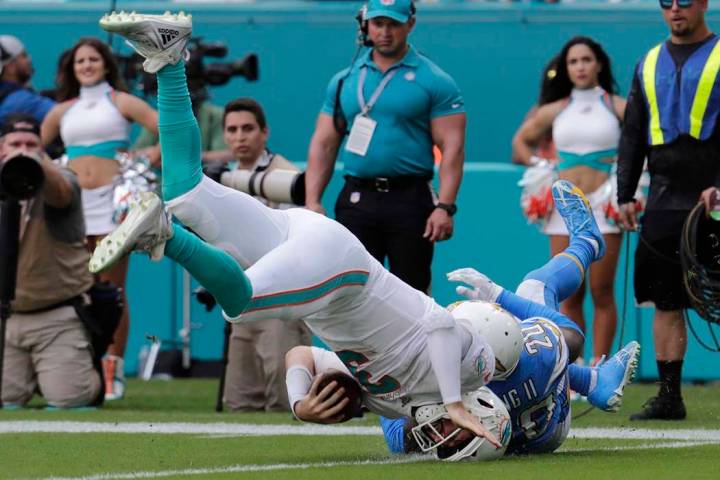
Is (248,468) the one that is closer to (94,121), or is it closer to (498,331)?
(498,331)

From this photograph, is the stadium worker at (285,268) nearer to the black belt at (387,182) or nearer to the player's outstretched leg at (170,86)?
the player's outstretched leg at (170,86)

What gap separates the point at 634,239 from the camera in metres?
10.9

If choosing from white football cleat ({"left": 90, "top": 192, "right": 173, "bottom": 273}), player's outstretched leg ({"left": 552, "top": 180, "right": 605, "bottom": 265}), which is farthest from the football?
player's outstretched leg ({"left": 552, "top": 180, "right": 605, "bottom": 265})

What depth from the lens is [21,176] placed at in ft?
27.5

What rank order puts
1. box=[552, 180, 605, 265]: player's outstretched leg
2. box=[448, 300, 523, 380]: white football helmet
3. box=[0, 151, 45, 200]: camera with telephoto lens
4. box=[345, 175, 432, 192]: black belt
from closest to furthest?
box=[448, 300, 523, 380]: white football helmet, box=[552, 180, 605, 265]: player's outstretched leg, box=[0, 151, 45, 200]: camera with telephoto lens, box=[345, 175, 432, 192]: black belt

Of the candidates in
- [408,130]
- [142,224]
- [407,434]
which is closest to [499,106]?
[408,130]

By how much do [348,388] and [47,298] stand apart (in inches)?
144

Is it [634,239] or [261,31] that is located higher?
[261,31]

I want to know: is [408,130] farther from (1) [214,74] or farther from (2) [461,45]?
(2) [461,45]

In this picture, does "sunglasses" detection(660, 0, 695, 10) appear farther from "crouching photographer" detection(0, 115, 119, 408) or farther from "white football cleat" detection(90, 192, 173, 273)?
"white football cleat" detection(90, 192, 173, 273)

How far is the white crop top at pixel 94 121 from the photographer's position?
10273 millimetres

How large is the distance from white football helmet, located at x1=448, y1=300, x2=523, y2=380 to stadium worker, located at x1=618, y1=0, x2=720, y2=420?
212 centimetres

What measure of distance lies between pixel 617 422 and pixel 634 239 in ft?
10.3

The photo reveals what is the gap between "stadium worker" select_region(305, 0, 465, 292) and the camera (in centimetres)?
848
